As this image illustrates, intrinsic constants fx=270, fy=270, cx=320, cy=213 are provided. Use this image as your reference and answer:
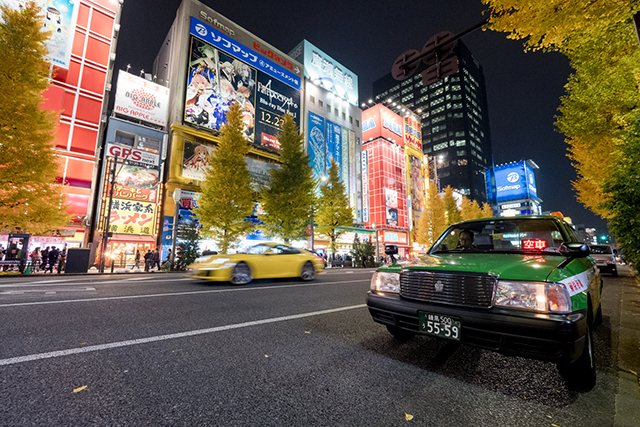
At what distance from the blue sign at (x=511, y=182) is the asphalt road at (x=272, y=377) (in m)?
85.1

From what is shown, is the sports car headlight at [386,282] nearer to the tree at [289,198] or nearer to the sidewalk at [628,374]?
the sidewalk at [628,374]

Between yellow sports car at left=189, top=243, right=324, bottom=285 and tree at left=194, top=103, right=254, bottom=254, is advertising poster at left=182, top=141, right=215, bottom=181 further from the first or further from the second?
yellow sports car at left=189, top=243, right=324, bottom=285

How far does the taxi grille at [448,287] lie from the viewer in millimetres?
2232

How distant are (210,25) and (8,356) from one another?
108 ft

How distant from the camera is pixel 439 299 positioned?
7.97 ft

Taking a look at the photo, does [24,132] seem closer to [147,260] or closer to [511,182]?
[147,260]

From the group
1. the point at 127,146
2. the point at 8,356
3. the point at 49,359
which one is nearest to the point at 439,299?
the point at 49,359

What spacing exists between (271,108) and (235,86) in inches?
168

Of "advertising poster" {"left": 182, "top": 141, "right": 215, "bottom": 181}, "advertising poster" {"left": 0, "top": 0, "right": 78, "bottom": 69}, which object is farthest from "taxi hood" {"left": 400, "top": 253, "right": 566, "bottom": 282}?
"advertising poster" {"left": 0, "top": 0, "right": 78, "bottom": 69}

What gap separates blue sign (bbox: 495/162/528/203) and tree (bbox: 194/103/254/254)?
3122 inches

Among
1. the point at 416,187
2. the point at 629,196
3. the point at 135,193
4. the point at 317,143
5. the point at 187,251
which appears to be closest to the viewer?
the point at 629,196

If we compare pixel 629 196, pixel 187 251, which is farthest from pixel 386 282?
pixel 187 251

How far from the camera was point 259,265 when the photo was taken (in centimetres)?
833

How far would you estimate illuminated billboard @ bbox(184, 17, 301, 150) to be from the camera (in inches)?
969
